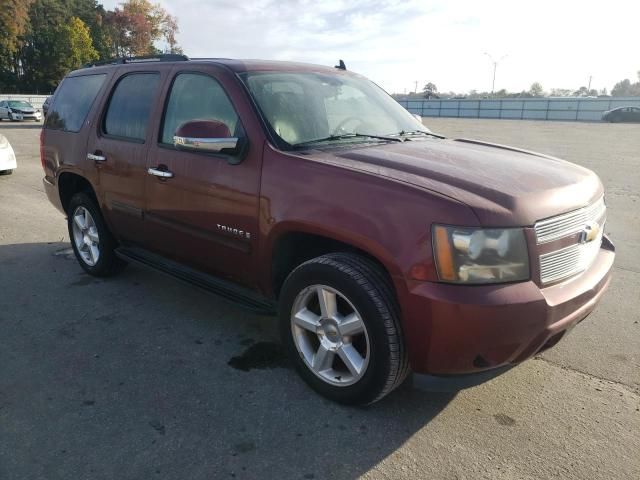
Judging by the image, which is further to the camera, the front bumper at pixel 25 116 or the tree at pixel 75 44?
the tree at pixel 75 44

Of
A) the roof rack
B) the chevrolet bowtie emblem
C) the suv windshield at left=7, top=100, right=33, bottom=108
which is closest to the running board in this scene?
the roof rack

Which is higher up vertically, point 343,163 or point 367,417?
point 343,163

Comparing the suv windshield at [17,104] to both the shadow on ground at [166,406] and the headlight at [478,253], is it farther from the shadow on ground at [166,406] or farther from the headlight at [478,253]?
the headlight at [478,253]

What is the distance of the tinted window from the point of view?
333 centimetres

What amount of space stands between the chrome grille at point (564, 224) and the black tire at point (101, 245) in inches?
142

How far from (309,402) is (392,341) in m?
0.71

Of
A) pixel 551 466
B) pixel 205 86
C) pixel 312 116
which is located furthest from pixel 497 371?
pixel 205 86

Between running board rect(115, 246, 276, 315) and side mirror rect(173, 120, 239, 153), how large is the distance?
0.93 metres

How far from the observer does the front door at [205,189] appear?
3.14 meters

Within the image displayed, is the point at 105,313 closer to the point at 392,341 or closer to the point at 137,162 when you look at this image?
the point at 137,162

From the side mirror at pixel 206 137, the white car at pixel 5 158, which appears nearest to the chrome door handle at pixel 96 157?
the side mirror at pixel 206 137

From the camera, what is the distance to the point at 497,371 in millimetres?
2492

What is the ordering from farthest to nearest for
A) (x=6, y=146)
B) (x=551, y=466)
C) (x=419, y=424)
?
1. (x=6, y=146)
2. (x=419, y=424)
3. (x=551, y=466)

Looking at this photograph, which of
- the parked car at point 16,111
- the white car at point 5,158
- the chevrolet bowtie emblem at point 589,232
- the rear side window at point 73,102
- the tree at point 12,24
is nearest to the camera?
the chevrolet bowtie emblem at point 589,232
